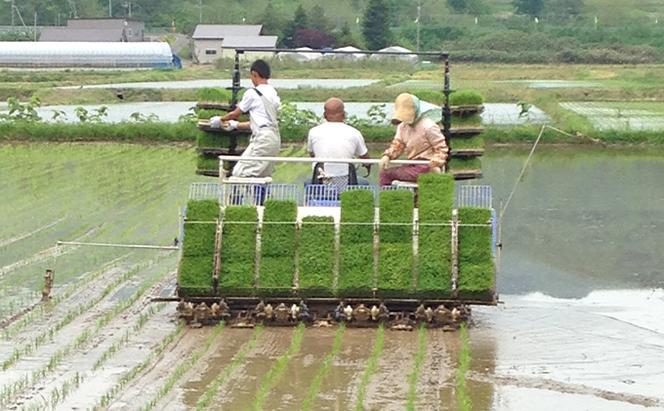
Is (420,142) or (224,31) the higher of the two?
(224,31)

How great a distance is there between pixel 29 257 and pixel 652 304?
5782 mm

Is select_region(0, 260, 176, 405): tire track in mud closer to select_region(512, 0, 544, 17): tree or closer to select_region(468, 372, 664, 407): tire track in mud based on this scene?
select_region(468, 372, 664, 407): tire track in mud

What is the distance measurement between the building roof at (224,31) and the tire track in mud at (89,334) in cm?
5901

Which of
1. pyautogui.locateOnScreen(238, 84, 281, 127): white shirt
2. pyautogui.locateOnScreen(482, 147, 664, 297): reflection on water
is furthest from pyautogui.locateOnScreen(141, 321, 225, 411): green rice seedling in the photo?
pyautogui.locateOnScreen(482, 147, 664, 297): reflection on water

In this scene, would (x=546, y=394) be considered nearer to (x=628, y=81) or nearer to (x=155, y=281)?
(x=155, y=281)

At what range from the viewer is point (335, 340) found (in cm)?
946

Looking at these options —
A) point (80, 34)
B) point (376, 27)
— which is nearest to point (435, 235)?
point (376, 27)

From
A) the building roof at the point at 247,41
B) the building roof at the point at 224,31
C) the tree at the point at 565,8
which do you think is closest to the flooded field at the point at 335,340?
the building roof at the point at 247,41

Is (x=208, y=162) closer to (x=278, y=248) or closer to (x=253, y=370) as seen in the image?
(x=278, y=248)

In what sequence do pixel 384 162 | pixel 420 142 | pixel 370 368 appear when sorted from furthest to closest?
pixel 420 142
pixel 384 162
pixel 370 368

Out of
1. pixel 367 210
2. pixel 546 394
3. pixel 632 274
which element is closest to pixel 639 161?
pixel 632 274

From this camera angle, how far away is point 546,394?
316 inches

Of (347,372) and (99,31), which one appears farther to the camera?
(99,31)

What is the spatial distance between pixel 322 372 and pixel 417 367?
623 millimetres
